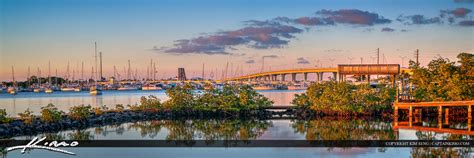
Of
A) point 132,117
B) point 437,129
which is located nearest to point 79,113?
point 132,117

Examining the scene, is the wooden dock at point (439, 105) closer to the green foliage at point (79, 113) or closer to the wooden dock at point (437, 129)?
the wooden dock at point (437, 129)

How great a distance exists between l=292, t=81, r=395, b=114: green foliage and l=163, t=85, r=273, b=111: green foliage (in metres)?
4.76

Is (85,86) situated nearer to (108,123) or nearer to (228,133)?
(108,123)

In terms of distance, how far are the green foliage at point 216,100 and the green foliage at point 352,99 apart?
4757mm

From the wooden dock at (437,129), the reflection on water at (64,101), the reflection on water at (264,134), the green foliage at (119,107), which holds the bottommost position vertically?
the reflection on water at (64,101)

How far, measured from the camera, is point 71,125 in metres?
30.2

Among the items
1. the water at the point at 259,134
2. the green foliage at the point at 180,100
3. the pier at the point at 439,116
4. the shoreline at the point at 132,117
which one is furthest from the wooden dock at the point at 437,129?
the green foliage at the point at 180,100

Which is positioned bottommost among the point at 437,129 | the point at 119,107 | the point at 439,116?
the point at 437,129

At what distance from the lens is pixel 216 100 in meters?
39.4

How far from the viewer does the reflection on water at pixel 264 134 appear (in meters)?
20.4

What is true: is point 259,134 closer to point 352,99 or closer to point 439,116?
point 352,99

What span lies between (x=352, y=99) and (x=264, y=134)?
12.7m

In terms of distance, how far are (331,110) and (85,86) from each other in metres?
100

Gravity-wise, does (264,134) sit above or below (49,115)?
below
